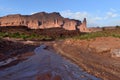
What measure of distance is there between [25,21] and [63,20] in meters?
18.5

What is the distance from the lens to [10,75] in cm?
1364

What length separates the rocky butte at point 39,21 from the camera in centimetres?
13450

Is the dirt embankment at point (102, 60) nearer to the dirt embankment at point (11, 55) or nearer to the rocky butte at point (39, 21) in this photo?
the dirt embankment at point (11, 55)

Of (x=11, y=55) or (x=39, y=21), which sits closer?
(x=11, y=55)

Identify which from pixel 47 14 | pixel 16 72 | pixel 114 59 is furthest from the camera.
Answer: pixel 47 14

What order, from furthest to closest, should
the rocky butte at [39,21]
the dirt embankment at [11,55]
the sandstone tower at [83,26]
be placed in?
the rocky butte at [39,21], the sandstone tower at [83,26], the dirt embankment at [11,55]

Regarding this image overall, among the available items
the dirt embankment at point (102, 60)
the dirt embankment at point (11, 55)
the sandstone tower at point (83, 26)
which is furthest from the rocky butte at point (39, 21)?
the dirt embankment at point (102, 60)

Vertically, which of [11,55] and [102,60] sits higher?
[11,55]

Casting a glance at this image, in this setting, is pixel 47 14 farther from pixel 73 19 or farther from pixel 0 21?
pixel 0 21

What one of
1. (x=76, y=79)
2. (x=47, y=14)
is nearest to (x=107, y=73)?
(x=76, y=79)

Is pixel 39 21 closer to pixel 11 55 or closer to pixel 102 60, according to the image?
pixel 11 55

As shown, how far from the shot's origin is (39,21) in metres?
138

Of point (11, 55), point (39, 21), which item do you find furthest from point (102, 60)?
point (39, 21)

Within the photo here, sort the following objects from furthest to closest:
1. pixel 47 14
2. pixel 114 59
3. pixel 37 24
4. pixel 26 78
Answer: pixel 47 14 → pixel 37 24 → pixel 114 59 → pixel 26 78
